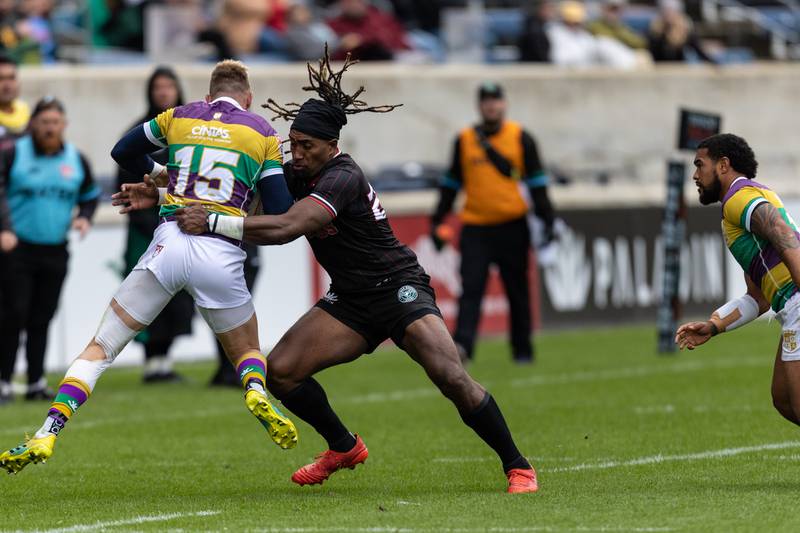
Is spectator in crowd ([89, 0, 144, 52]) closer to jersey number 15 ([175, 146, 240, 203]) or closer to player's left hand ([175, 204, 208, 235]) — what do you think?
jersey number 15 ([175, 146, 240, 203])

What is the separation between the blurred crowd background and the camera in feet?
64.4

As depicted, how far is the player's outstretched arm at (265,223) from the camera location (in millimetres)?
8039

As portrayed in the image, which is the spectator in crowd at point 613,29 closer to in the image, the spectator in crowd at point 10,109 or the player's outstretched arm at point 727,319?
the spectator in crowd at point 10,109

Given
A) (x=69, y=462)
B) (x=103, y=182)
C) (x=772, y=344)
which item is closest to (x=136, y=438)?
(x=69, y=462)

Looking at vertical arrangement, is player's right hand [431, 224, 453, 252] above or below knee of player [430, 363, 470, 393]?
below

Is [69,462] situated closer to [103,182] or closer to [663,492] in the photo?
[663,492]

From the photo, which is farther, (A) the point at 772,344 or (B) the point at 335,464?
(A) the point at 772,344

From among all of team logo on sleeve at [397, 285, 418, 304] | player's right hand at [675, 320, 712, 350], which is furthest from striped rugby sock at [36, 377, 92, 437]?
player's right hand at [675, 320, 712, 350]

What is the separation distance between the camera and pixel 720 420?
1146 centimetres

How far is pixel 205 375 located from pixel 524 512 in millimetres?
8127

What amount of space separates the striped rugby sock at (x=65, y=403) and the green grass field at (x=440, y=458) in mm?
418

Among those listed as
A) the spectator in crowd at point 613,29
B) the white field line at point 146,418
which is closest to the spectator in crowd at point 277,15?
the spectator in crowd at point 613,29

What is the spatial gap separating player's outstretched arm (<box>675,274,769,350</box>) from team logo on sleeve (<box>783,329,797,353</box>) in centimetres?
22

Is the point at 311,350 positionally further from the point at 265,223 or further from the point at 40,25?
the point at 40,25
